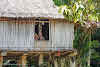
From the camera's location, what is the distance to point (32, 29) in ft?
56.5

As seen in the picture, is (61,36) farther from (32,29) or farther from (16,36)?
(16,36)

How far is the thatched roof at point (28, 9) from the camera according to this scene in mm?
16719

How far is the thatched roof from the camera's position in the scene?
1672cm

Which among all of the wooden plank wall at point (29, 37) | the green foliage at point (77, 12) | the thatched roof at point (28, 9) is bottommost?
the wooden plank wall at point (29, 37)

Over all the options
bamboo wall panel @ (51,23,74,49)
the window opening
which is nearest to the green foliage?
bamboo wall panel @ (51,23,74,49)

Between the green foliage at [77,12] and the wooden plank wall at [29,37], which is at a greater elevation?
the green foliage at [77,12]

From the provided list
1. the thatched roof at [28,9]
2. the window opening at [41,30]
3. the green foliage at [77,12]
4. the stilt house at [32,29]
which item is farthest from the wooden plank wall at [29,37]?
the green foliage at [77,12]

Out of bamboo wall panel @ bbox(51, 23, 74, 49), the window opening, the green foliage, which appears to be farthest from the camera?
the window opening

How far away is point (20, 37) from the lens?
56.1 ft

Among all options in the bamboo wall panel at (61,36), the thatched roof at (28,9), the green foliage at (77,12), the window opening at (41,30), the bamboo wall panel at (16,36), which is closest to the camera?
the green foliage at (77,12)

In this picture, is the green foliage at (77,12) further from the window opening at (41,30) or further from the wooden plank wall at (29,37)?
the window opening at (41,30)

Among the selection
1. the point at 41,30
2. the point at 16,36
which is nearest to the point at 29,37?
the point at 16,36

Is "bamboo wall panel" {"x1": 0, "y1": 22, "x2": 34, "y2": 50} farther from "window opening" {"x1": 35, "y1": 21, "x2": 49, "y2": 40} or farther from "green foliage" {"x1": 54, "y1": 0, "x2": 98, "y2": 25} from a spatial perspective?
"green foliage" {"x1": 54, "y1": 0, "x2": 98, "y2": 25}

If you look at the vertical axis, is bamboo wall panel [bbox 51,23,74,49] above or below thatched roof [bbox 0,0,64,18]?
below
